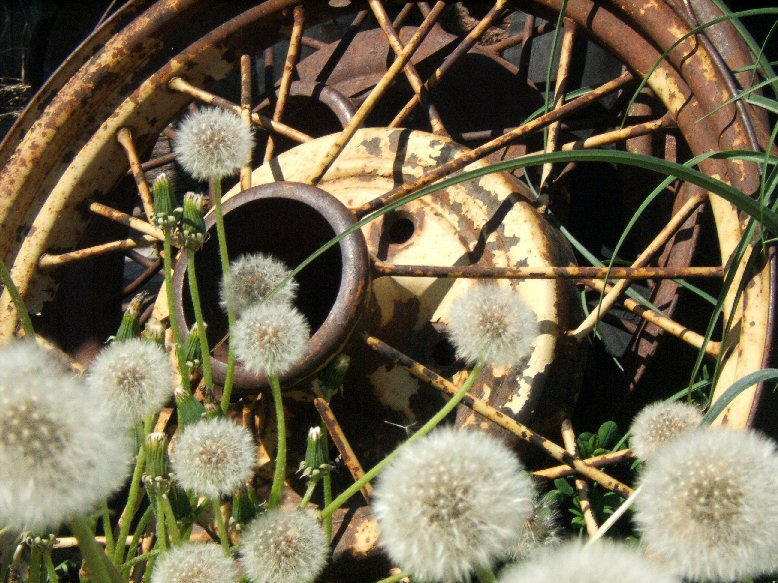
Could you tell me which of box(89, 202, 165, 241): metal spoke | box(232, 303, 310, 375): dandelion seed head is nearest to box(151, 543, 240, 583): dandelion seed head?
box(232, 303, 310, 375): dandelion seed head

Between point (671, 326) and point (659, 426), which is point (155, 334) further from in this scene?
point (671, 326)

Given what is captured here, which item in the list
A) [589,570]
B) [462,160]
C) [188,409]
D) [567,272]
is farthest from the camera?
[462,160]

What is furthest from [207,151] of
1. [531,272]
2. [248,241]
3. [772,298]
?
[772,298]

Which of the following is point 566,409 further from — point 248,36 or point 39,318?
point 39,318

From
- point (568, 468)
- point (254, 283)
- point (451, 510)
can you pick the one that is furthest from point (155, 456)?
point (568, 468)

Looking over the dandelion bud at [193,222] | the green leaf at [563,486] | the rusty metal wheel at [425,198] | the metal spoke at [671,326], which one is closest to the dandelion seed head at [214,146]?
the dandelion bud at [193,222]

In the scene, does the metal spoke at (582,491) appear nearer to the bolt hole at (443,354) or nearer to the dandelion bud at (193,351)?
the bolt hole at (443,354)

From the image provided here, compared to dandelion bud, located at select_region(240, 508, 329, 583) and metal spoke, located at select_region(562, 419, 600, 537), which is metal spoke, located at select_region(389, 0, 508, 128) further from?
dandelion bud, located at select_region(240, 508, 329, 583)
